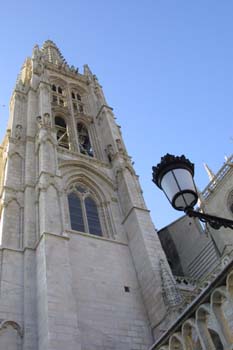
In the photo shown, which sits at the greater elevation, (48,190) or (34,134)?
(34,134)

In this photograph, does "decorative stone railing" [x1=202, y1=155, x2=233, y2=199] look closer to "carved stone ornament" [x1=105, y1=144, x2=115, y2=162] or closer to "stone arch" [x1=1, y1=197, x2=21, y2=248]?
"carved stone ornament" [x1=105, y1=144, x2=115, y2=162]

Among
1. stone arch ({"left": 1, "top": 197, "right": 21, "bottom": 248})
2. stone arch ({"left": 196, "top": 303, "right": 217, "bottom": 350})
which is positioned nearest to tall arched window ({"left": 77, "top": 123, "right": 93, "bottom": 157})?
stone arch ({"left": 1, "top": 197, "right": 21, "bottom": 248})

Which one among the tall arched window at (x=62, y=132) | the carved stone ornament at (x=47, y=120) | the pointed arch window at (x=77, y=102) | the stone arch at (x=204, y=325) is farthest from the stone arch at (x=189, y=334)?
the pointed arch window at (x=77, y=102)

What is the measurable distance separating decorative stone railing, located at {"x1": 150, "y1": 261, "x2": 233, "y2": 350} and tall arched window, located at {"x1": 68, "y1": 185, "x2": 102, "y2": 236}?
11868mm

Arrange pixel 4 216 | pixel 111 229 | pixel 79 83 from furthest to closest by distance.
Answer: pixel 79 83, pixel 111 229, pixel 4 216

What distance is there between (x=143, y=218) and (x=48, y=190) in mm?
4498

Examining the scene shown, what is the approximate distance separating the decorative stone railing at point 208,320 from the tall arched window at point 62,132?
19.6 metres

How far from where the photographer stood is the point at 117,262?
15594mm

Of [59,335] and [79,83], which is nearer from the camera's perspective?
[59,335]

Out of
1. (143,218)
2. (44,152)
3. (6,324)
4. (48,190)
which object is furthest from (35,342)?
(44,152)

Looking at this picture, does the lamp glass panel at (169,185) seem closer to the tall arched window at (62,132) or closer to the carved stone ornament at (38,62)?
the tall arched window at (62,132)

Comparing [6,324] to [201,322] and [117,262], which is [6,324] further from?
[201,322]

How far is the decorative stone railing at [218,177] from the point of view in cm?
1955

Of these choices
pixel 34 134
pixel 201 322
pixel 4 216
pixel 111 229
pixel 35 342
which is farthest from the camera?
pixel 34 134
